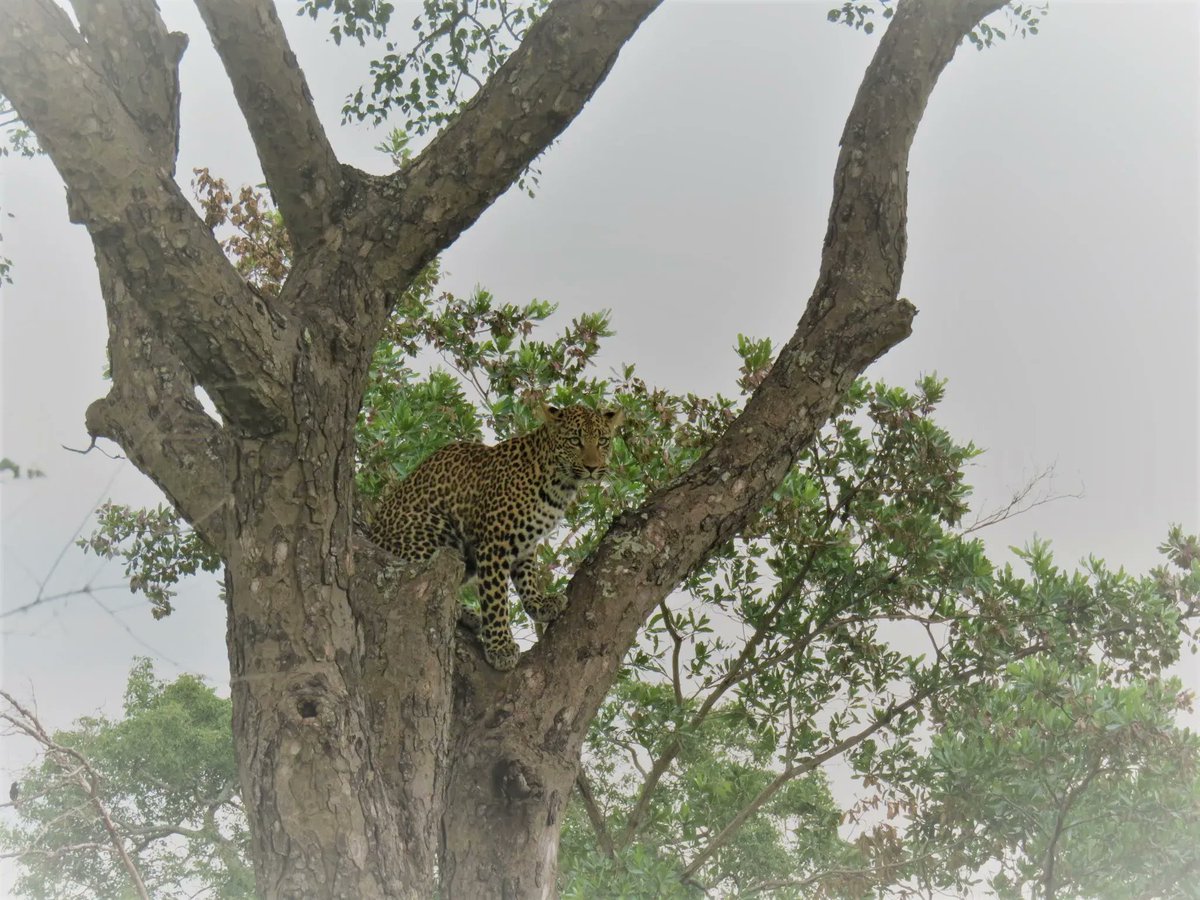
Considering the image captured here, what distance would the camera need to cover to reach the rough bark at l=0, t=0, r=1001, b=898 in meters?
3.98

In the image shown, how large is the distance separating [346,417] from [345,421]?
2cm

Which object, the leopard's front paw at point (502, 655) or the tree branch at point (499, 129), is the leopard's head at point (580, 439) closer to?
the leopard's front paw at point (502, 655)

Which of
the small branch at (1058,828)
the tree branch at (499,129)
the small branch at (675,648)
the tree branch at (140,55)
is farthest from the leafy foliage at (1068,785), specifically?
the tree branch at (140,55)

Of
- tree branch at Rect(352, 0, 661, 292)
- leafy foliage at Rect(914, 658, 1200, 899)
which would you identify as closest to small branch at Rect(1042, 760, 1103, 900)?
leafy foliage at Rect(914, 658, 1200, 899)

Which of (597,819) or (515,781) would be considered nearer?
(515,781)

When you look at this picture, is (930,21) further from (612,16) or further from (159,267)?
(159,267)

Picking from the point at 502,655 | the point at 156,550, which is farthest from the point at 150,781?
the point at 502,655

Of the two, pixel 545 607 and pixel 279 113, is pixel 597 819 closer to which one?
pixel 545 607

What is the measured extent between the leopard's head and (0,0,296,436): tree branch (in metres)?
2.42

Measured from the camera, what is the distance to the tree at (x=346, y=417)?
3984mm

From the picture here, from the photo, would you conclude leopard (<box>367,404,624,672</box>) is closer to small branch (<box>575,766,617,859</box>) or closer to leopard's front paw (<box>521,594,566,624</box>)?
leopard's front paw (<box>521,594,566,624</box>)

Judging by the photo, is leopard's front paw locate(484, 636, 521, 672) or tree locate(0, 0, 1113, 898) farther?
leopard's front paw locate(484, 636, 521, 672)

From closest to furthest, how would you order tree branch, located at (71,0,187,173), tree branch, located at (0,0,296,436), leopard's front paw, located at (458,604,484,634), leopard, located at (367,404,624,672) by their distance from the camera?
1. tree branch, located at (0,0,296,436)
2. tree branch, located at (71,0,187,173)
3. leopard's front paw, located at (458,604,484,634)
4. leopard, located at (367,404,624,672)

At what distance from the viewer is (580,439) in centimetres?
642
